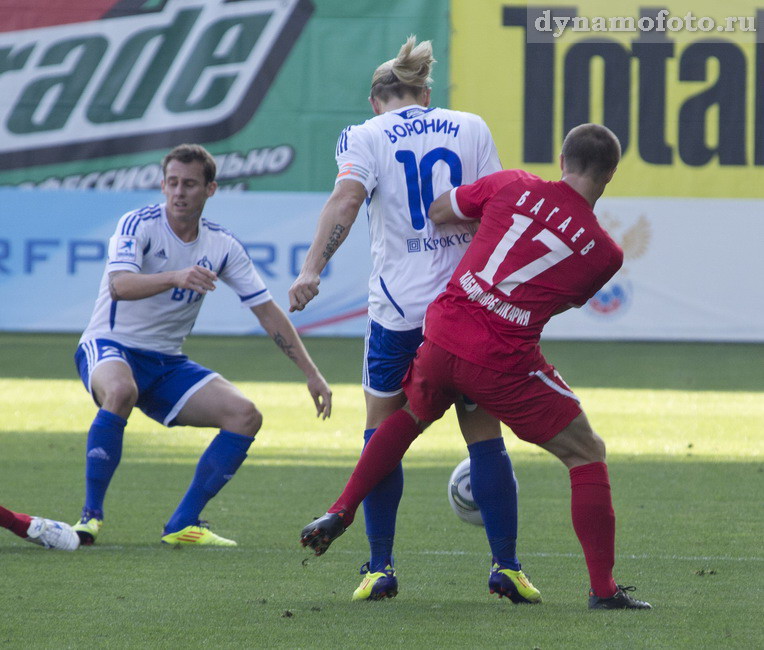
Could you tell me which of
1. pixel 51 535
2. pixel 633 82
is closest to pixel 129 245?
pixel 51 535

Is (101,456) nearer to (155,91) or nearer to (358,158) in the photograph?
(358,158)

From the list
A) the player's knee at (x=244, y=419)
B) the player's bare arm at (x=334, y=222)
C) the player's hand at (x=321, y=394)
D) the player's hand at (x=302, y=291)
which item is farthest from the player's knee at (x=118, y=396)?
the player's hand at (x=302, y=291)

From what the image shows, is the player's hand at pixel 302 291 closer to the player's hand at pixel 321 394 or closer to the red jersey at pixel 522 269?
the red jersey at pixel 522 269

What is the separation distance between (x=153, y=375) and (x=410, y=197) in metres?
1.95

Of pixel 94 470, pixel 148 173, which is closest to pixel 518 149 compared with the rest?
pixel 148 173

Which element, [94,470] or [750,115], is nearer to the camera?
[94,470]

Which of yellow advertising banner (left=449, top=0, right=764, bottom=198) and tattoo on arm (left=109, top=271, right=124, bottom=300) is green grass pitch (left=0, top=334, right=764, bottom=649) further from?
yellow advertising banner (left=449, top=0, right=764, bottom=198)

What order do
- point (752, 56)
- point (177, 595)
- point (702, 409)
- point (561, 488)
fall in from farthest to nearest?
point (752, 56), point (702, 409), point (561, 488), point (177, 595)

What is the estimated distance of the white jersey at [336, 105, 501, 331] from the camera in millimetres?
4605

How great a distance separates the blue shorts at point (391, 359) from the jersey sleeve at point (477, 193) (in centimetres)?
46

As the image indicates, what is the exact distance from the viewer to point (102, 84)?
16672 millimetres

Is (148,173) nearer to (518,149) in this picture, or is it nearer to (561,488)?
(518,149)

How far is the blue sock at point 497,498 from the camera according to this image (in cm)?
455

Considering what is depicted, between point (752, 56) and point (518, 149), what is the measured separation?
3.01 m
